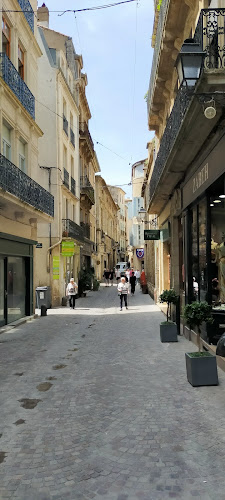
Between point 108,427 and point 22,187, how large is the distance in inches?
357

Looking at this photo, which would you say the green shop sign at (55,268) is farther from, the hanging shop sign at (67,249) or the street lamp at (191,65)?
the street lamp at (191,65)

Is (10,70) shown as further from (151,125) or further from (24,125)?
(151,125)

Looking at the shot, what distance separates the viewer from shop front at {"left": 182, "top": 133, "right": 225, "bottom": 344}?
7.88m

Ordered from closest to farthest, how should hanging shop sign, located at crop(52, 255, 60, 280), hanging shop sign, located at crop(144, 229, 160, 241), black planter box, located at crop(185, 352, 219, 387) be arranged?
black planter box, located at crop(185, 352, 219, 387) → hanging shop sign, located at crop(144, 229, 160, 241) → hanging shop sign, located at crop(52, 255, 60, 280)

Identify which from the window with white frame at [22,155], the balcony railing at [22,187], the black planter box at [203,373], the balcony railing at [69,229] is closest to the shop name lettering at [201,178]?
the black planter box at [203,373]

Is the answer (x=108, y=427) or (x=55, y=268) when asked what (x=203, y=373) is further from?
(x=55, y=268)

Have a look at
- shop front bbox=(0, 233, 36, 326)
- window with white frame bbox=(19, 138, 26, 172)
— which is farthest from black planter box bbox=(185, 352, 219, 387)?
window with white frame bbox=(19, 138, 26, 172)

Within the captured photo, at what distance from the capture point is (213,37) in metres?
7.30

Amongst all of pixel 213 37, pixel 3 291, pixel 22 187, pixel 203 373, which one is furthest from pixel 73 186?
pixel 203 373

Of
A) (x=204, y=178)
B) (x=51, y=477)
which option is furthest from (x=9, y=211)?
(x=51, y=477)

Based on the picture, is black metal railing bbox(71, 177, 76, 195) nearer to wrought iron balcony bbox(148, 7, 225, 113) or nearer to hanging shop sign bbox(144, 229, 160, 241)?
hanging shop sign bbox(144, 229, 160, 241)

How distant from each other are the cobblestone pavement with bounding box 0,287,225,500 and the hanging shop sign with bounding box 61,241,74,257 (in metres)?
11.3

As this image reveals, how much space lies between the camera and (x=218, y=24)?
717 cm

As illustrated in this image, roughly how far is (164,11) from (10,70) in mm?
4926
